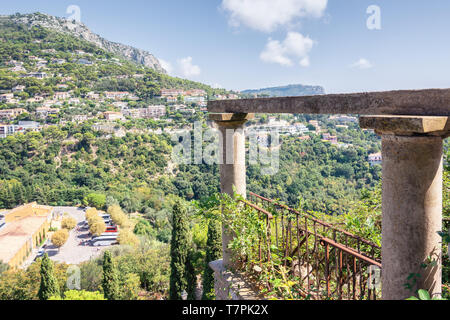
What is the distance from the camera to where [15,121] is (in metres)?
59.9

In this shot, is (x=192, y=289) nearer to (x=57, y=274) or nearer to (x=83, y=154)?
(x=57, y=274)

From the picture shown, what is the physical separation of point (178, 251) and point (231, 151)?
12.8m

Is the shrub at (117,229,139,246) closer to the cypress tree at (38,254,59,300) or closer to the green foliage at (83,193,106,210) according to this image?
the green foliage at (83,193,106,210)

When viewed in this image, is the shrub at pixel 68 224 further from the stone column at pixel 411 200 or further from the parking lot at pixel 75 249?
the stone column at pixel 411 200

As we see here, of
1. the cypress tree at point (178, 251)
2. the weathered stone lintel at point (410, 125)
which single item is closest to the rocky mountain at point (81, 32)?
the cypress tree at point (178, 251)

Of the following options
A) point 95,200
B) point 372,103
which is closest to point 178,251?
point 372,103

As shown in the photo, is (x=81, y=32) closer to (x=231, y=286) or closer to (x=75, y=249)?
(x=75, y=249)

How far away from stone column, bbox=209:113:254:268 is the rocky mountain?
118409 mm

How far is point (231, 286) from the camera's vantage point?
132 inches

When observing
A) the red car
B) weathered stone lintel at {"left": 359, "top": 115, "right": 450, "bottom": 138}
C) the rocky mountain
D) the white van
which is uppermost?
the rocky mountain

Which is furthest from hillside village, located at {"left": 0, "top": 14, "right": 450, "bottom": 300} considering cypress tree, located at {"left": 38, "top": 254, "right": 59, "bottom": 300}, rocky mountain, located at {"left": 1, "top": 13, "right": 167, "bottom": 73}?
rocky mountain, located at {"left": 1, "top": 13, "right": 167, "bottom": 73}

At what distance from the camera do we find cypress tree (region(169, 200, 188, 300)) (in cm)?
1526

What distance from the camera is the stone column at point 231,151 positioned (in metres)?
3.51

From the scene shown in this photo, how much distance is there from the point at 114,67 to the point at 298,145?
74.3 meters
